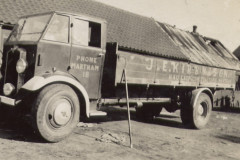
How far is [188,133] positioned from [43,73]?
424 centimetres

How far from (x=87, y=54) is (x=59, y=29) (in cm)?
74

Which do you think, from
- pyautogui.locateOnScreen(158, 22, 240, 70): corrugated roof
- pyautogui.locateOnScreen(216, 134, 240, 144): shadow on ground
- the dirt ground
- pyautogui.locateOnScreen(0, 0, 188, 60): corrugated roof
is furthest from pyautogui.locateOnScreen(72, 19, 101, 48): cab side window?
pyautogui.locateOnScreen(158, 22, 240, 70): corrugated roof

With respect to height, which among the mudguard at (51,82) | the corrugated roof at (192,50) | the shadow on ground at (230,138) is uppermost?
the corrugated roof at (192,50)

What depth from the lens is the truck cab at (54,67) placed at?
512 centimetres

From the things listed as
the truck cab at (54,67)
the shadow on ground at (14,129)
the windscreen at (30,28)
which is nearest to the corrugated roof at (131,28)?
the truck cab at (54,67)

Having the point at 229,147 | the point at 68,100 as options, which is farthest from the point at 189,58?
the point at 68,100

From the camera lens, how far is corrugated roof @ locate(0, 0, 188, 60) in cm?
1072

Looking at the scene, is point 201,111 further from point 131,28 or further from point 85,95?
point 131,28

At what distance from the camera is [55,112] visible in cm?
521

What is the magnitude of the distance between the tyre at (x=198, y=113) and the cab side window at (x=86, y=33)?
363 centimetres

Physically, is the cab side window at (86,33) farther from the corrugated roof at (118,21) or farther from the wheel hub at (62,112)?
the corrugated roof at (118,21)

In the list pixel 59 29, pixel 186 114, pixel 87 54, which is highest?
pixel 59 29

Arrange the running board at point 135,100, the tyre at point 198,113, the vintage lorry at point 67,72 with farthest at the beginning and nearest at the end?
the tyre at point 198,113, the running board at point 135,100, the vintage lorry at point 67,72

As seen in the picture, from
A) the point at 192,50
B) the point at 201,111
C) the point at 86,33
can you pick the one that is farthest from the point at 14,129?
the point at 192,50
